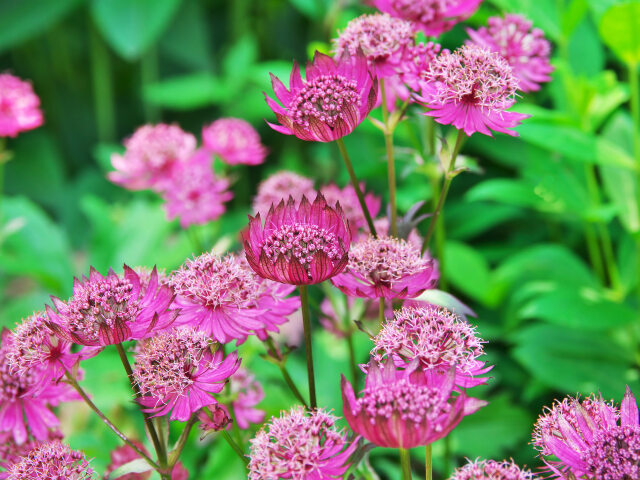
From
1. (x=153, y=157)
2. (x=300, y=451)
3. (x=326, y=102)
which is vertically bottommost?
(x=153, y=157)

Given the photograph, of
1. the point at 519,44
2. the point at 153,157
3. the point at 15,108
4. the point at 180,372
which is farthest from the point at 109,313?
the point at 15,108

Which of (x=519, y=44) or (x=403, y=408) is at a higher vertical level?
(x=519, y=44)

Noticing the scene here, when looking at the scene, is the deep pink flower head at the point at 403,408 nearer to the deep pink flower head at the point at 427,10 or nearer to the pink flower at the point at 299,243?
the pink flower at the point at 299,243

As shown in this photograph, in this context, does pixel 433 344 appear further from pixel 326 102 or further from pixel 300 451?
pixel 326 102

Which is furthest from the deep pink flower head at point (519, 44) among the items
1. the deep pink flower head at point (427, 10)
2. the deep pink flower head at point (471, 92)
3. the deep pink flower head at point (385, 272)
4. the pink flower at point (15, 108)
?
the pink flower at point (15, 108)

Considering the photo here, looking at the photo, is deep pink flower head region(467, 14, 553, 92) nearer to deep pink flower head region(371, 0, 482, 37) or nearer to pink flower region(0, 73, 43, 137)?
deep pink flower head region(371, 0, 482, 37)

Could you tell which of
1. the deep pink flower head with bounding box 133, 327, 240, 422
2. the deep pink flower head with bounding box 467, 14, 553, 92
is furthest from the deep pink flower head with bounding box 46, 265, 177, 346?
the deep pink flower head with bounding box 467, 14, 553, 92
